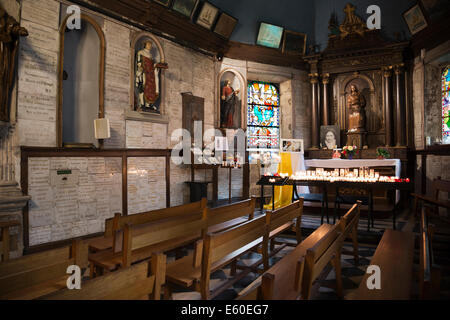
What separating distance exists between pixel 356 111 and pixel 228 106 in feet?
14.1

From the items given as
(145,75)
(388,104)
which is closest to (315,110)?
(388,104)

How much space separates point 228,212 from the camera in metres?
3.97

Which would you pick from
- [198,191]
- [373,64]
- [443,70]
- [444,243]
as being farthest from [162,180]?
[443,70]

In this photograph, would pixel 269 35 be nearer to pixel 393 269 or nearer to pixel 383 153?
pixel 383 153

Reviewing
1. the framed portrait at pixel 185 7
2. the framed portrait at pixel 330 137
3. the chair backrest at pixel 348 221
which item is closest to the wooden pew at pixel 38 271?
the chair backrest at pixel 348 221

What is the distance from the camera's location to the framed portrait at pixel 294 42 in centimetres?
1056

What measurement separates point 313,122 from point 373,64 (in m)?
2.64

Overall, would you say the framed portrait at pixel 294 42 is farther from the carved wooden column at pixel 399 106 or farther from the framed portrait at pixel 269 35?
the carved wooden column at pixel 399 106

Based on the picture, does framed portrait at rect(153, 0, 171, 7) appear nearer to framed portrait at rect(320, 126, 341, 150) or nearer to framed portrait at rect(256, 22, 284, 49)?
framed portrait at rect(256, 22, 284, 49)

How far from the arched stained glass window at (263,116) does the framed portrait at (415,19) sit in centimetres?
452

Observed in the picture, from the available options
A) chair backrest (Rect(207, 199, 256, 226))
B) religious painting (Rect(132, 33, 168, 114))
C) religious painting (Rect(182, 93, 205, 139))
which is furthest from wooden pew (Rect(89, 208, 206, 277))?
religious painting (Rect(182, 93, 205, 139))

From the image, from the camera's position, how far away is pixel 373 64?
9.95 metres

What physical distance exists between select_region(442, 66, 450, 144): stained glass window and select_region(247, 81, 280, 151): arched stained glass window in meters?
5.00
